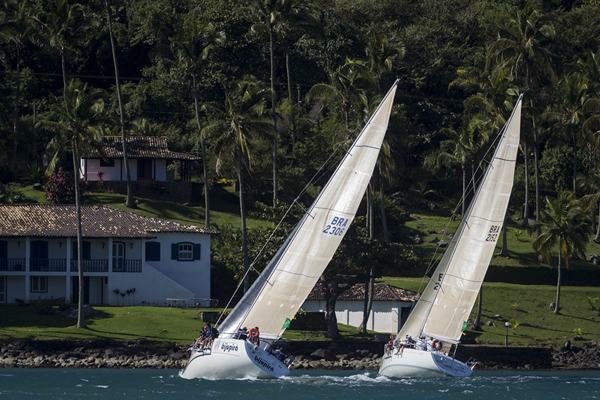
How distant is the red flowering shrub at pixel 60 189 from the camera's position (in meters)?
69.3

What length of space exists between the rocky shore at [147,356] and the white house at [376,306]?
6.75 meters

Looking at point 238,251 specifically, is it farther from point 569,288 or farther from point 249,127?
point 569,288

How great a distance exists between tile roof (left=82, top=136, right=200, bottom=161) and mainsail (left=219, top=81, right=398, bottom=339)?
4156 cm

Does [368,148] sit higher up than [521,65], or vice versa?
[521,65]

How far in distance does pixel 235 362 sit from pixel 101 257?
2535cm

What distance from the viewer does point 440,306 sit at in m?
39.7

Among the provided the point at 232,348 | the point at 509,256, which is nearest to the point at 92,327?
the point at 232,348

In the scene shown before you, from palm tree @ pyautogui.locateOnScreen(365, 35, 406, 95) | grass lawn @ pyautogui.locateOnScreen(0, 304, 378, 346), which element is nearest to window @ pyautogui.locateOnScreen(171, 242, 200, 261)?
grass lawn @ pyautogui.locateOnScreen(0, 304, 378, 346)

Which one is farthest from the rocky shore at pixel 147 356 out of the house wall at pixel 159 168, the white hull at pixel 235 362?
the house wall at pixel 159 168

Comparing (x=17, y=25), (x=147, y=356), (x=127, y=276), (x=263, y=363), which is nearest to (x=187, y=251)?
(x=127, y=276)

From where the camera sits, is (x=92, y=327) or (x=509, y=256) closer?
(x=92, y=327)

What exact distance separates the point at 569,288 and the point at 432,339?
2760cm

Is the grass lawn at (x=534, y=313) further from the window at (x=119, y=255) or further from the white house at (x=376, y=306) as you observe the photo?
the window at (x=119, y=255)

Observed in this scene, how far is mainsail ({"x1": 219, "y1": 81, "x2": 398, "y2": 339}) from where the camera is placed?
35.8 meters
